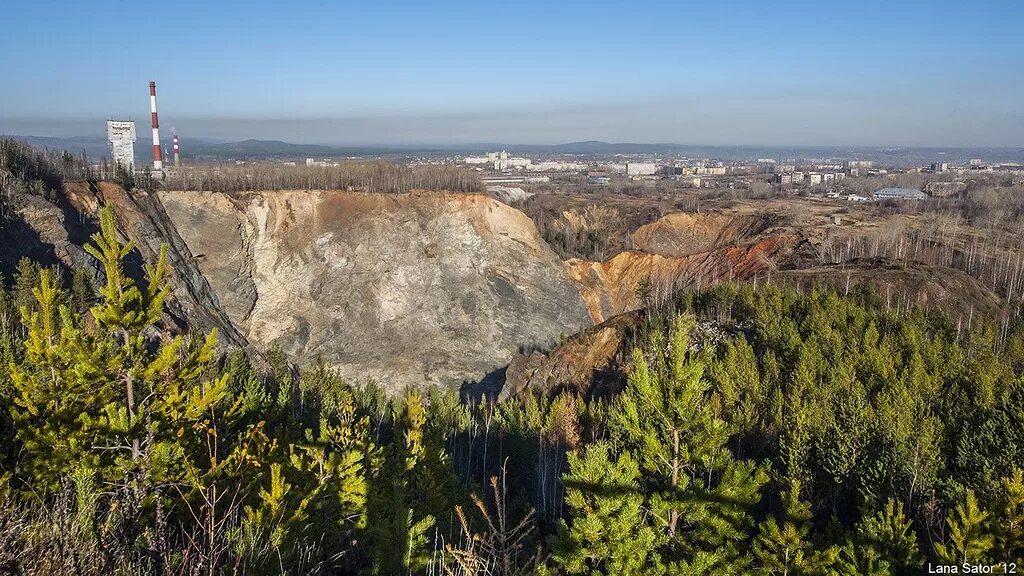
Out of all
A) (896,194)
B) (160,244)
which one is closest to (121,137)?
(160,244)

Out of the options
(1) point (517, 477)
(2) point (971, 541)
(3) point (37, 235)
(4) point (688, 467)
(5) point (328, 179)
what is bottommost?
(1) point (517, 477)

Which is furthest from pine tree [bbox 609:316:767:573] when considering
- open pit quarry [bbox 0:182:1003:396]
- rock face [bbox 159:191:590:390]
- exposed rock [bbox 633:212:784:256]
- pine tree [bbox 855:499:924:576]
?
exposed rock [bbox 633:212:784:256]

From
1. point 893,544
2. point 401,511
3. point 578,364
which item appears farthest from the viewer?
point 578,364

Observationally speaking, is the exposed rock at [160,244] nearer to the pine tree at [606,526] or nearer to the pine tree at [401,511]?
the pine tree at [401,511]

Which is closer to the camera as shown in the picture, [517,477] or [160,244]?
[517,477]

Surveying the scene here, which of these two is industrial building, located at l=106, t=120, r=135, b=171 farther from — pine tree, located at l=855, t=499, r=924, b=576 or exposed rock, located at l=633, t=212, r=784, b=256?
pine tree, located at l=855, t=499, r=924, b=576

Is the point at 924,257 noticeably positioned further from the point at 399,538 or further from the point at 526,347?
the point at 399,538

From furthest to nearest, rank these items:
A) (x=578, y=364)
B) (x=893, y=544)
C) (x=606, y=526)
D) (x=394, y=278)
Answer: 1. (x=394, y=278)
2. (x=578, y=364)
3. (x=893, y=544)
4. (x=606, y=526)

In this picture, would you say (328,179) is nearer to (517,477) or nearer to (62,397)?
(517,477)
